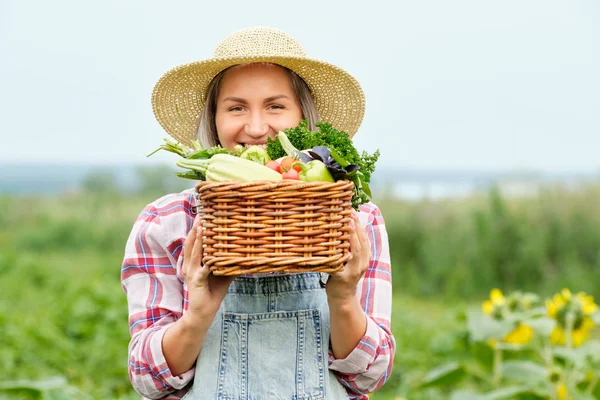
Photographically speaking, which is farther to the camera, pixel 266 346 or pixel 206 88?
pixel 206 88

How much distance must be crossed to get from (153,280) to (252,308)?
0.27 m

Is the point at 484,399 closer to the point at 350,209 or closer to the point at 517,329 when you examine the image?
the point at 517,329

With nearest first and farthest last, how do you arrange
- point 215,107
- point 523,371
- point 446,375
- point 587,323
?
point 215,107 → point 523,371 → point 446,375 → point 587,323

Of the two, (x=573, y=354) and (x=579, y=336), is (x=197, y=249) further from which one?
(x=579, y=336)

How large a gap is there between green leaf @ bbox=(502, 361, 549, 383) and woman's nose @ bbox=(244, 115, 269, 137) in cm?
194

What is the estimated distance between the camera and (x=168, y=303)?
6.46ft

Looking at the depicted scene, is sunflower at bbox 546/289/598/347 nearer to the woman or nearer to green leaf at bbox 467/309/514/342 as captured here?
green leaf at bbox 467/309/514/342

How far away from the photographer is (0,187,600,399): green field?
4.80m

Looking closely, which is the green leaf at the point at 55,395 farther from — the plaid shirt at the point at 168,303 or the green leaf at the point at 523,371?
the green leaf at the point at 523,371

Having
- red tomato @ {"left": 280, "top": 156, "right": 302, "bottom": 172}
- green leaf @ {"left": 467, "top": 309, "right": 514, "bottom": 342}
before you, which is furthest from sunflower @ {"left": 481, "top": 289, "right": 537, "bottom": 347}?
red tomato @ {"left": 280, "top": 156, "right": 302, "bottom": 172}

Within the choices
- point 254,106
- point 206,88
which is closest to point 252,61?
point 254,106

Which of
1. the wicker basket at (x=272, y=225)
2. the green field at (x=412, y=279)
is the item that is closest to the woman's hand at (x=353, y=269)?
the wicker basket at (x=272, y=225)

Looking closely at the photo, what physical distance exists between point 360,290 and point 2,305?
507 centimetres

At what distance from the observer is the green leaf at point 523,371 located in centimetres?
324
